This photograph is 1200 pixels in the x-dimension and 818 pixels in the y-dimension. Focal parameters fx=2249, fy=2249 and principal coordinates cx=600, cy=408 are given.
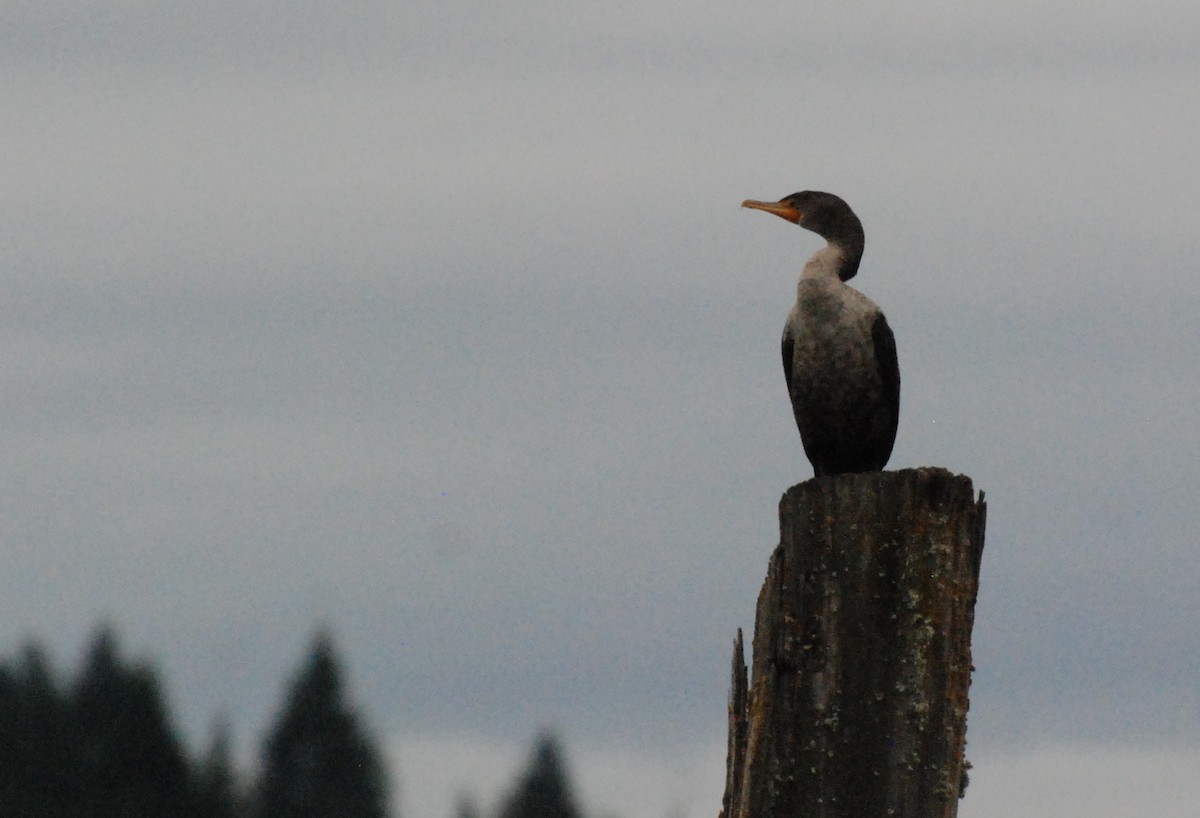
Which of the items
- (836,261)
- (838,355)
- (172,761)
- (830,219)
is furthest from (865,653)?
(172,761)

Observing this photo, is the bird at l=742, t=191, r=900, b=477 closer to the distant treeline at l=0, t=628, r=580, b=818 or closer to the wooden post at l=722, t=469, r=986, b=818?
the wooden post at l=722, t=469, r=986, b=818

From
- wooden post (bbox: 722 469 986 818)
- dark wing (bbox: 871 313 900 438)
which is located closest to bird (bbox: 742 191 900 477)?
dark wing (bbox: 871 313 900 438)

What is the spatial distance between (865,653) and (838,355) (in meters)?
4.56

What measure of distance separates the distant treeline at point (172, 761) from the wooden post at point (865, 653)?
28.1m

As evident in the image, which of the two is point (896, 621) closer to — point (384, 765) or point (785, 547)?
point (785, 547)

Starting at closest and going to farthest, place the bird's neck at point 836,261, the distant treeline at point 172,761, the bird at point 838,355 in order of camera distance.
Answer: the bird at point 838,355
the bird's neck at point 836,261
the distant treeline at point 172,761

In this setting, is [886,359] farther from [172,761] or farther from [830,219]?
[172,761]

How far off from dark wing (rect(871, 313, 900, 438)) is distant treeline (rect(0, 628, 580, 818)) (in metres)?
24.1

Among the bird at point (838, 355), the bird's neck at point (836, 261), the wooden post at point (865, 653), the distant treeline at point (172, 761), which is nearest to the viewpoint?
the wooden post at point (865, 653)

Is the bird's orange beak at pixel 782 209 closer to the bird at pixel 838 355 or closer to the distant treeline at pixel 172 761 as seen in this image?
the bird at pixel 838 355

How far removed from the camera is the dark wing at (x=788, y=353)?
13.0 metres

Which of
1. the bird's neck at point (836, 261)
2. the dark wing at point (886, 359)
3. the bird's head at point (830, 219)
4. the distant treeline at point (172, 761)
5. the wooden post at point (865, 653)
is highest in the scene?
the distant treeline at point (172, 761)

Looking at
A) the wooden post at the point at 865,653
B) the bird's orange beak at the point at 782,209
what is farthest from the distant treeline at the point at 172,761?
the wooden post at the point at 865,653

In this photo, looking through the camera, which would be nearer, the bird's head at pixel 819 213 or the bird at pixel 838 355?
the bird at pixel 838 355
